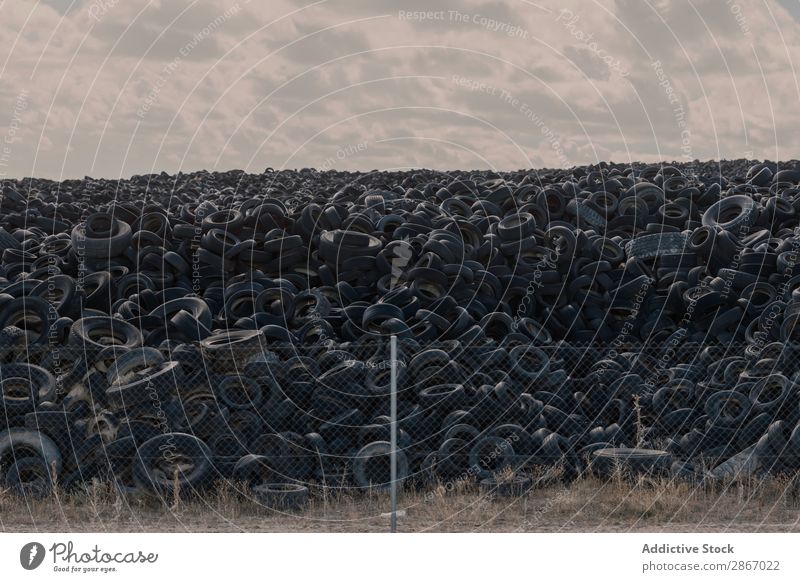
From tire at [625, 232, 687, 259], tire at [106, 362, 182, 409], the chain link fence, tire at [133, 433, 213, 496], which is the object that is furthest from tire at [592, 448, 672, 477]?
tire at [625, 232, 687, 259]

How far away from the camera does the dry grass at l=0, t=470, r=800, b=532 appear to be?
39.0 ft

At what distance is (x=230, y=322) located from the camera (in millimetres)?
17234

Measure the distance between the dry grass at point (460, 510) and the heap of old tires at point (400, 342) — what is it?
Result: 0.32 metres

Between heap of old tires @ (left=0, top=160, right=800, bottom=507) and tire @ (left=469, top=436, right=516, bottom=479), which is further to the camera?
heap of old tires @ (left=0, top=160, right=800, bottom=507)

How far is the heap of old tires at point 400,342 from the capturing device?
43.6ft

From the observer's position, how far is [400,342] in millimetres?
15086

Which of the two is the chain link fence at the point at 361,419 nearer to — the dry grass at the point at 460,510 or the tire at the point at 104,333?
the dry grass at the point at 460,510

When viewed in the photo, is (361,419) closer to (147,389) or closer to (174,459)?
(174,459)

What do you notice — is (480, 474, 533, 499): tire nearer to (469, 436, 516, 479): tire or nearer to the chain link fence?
the chain link fence

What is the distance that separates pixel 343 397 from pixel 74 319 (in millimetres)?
6636

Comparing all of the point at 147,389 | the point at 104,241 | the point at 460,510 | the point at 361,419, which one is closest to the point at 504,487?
the point at 460,510

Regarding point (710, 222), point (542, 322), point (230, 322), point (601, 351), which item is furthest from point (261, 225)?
point (710, 222)

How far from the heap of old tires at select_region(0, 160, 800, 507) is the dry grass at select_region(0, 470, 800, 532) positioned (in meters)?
0.32

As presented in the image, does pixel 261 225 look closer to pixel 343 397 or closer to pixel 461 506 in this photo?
pixel 343 397
